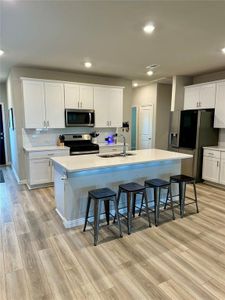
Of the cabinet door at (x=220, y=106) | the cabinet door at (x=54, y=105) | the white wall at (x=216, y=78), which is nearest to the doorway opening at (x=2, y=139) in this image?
the cabinet door at (x=54, y=105)

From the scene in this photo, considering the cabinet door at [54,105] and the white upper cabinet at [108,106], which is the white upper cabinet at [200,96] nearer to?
the white upper cabinet at [108,106]

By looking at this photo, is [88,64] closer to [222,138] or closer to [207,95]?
[207,95]

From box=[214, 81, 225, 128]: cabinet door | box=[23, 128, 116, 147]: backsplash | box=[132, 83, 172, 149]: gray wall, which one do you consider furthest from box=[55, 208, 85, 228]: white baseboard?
box=[132, 83, 172, 149]: gray wall

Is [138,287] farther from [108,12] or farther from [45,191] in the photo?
[45,191]

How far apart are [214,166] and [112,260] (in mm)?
3541

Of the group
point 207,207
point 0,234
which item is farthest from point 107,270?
point 207,207

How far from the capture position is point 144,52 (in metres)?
3.65

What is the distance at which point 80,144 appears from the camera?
5254 mm

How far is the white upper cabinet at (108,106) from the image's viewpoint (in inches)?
213

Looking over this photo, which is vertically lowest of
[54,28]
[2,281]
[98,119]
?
[2,281]

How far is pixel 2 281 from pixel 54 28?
2.94 metres

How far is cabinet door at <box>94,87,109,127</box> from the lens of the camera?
5367 mm

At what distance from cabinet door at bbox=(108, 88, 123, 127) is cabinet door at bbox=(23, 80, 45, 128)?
5.83 ft

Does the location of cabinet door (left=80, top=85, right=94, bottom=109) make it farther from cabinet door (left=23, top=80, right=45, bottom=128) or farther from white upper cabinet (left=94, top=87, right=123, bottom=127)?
cabinet door (left=23, top=80, right=45, bottom=128)
